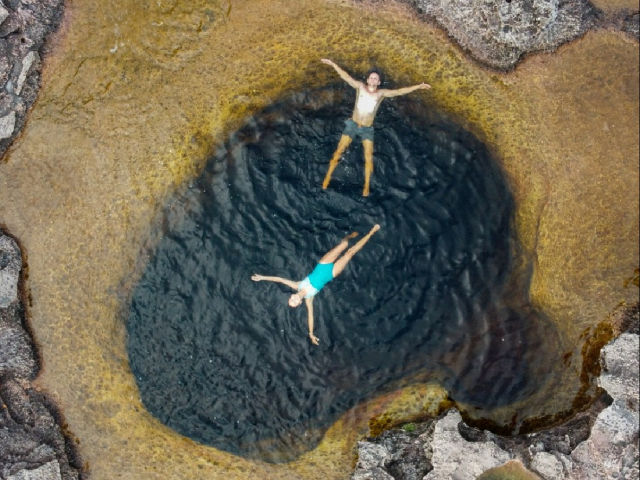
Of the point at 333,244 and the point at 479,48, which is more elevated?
the point at 479,48

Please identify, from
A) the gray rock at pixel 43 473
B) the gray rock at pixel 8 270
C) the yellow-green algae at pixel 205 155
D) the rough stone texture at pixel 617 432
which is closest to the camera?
the rough stone texture at pixel 617 432

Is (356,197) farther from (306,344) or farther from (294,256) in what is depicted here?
(306,344)

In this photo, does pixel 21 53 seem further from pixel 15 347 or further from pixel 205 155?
pixel 15 347

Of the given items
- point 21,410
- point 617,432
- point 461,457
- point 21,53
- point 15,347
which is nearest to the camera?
point 617,432

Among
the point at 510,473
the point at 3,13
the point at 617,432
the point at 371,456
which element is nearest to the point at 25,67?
the point at 3,13

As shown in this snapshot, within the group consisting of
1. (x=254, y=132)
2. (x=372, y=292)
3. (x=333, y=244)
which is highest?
(x=254, y=132)

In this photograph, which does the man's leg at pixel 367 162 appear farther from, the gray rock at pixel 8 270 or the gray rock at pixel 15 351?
the gray rock at pixel 15 351

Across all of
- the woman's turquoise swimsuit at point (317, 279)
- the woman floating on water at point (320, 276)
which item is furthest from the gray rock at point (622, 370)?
the woman's turquoise swimsuit at point (317, 279)

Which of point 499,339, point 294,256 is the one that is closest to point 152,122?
point 294,256
